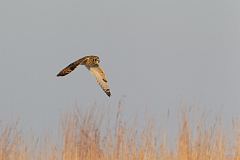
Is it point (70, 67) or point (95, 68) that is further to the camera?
point (95, 68)

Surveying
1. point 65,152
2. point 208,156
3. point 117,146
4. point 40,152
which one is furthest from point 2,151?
point 208,156

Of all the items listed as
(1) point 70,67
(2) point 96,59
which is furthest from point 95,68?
(1) point 70,67

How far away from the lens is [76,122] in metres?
4.22

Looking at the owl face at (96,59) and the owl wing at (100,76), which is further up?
the owl face at (96,59)

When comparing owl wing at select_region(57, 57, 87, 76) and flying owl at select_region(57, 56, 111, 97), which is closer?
owl wing at select_region(57, 57, 87, 76)

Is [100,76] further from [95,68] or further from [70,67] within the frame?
[70,67]

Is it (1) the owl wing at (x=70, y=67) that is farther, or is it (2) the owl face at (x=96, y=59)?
(2) the owl face at (x=96, y=59)

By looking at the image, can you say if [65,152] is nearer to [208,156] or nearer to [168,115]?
[168,115]

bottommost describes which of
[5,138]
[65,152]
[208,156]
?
[208,156]

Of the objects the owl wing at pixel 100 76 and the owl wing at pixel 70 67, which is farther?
the owl wing at pixel 100 76

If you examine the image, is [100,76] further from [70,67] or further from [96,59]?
[70,67]

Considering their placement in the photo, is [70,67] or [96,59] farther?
[96,59]

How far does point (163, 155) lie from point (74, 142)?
2.55 ft

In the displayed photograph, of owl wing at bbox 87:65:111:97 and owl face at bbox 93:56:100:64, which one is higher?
owl face at bbox 93:56:100:64
